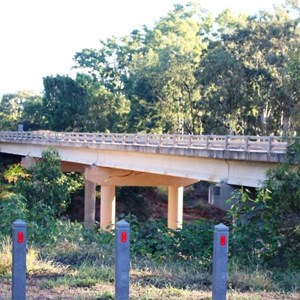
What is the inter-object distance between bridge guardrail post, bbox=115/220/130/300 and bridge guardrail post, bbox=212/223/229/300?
826mm

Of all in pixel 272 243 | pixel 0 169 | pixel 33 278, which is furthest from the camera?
pixel 0 169

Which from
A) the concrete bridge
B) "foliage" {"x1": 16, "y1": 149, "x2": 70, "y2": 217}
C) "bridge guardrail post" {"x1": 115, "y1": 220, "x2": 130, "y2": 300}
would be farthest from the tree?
"bridge guardrail post" {"x1": 115, "y1": 220, "x2": 130, "y2": 300}

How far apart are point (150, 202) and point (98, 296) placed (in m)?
46.4

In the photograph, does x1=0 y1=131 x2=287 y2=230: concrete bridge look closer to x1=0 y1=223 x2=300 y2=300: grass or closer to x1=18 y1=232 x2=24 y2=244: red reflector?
x1=0 y1=223 x2=300 y2=300: grass

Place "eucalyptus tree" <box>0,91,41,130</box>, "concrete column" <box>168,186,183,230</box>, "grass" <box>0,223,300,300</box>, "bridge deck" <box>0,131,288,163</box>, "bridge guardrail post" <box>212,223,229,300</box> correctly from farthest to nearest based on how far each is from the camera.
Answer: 1. "eucalyptus tree" <box>0,91,41,130</box>
2. "concrete column" <box>168,186,183,230</box>
3. "bridge deck" <box>0,131,288,163</box>
4. "grass" <box>0,223,300,300</box>
5. "bridge guardrail post" <box>212,223,229,300</box>

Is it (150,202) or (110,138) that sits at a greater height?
(110,138)

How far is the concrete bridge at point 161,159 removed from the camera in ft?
80.4

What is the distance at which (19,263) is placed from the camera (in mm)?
5922

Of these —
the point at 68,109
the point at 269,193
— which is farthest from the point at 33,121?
the point at 269,193

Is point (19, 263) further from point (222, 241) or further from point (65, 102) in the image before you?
Result: point (65, 102)

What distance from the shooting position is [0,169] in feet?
195

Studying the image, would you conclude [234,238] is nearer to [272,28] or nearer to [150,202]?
[272,28]

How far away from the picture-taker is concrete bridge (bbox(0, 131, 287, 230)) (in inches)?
965

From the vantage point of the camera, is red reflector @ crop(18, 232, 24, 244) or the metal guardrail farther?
the metal guardrail
